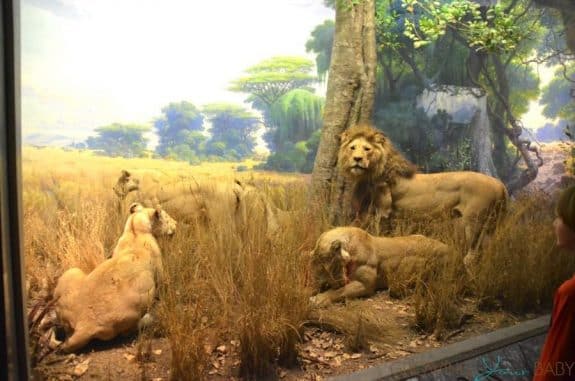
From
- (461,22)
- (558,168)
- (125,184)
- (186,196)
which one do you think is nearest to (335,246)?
(186,196)

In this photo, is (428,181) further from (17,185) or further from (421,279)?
(17,185)

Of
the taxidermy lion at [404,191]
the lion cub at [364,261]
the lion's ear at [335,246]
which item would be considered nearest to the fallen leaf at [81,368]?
the lion cub at [364,261]

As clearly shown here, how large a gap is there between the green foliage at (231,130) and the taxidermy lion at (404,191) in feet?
3.05

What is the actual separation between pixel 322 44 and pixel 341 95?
1.56 ft

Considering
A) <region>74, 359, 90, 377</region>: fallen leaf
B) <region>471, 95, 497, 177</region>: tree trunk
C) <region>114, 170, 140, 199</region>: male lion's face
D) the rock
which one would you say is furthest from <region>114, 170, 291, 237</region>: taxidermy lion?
the rock

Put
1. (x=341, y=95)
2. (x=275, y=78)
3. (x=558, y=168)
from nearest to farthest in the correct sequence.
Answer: (x=275, y=78) → (x=341, y=95) → (x=558, y=168)

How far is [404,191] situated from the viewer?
14.6 ft

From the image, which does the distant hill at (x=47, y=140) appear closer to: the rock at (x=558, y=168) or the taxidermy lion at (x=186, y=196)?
the taxidermy lion at (x=186, y=196)

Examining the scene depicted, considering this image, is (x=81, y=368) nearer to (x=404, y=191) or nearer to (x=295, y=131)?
(x=295, y=131)

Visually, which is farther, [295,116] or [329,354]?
[295,116]

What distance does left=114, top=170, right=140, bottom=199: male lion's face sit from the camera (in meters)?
3.27

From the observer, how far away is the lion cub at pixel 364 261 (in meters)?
3.58

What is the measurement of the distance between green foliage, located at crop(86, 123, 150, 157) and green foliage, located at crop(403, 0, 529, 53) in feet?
9.83

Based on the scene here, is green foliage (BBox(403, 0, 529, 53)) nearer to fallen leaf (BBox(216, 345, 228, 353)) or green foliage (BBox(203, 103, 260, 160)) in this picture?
green foliage (BBox(203, 103, 260, 160))
